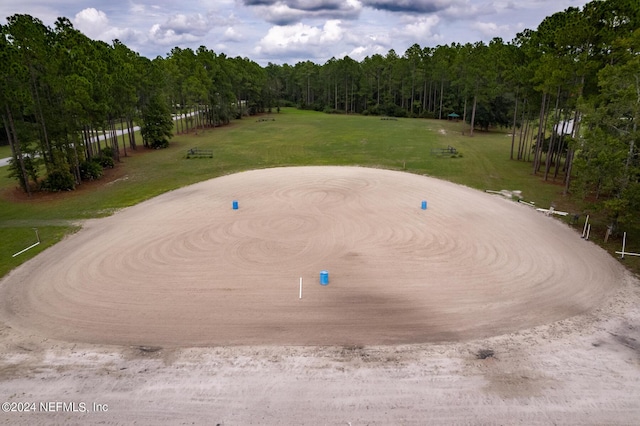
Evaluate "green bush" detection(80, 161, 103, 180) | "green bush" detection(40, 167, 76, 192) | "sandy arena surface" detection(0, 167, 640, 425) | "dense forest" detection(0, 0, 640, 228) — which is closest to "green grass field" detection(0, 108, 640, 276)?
"green bush" detection(40, 167, 76, 192)

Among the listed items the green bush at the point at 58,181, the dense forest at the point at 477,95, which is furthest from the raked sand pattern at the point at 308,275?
the green bush at the point at 58,181

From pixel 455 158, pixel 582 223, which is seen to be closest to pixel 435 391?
pixel 582 223

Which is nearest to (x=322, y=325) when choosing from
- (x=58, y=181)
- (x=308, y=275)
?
(x=308, y=275)

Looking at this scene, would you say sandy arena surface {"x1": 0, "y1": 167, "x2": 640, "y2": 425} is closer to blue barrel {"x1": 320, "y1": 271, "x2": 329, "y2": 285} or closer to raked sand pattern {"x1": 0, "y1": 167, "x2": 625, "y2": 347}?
raked sand pattern {"x1": 0, "y1": 167, "x2": 625, "y2": 347}

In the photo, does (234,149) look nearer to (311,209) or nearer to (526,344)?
(311,209)

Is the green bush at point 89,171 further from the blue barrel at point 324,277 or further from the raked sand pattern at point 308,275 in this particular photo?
the blue barrel at point 324,277

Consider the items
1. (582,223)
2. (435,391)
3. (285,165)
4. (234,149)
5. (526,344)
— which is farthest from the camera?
(234,149)

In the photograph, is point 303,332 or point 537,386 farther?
point 303,332
